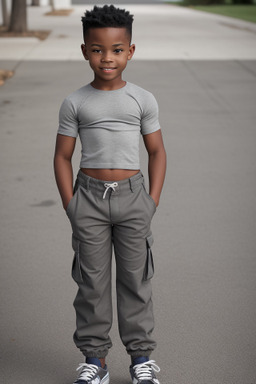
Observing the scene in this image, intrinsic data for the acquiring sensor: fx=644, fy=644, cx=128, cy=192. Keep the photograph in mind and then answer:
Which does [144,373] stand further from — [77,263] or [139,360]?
[77,263]

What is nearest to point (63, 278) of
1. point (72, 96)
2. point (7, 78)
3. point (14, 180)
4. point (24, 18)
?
point (72, 96)

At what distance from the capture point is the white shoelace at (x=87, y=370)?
9.13ft

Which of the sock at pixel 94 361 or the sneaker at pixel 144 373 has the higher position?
the sock at pixel 94 361

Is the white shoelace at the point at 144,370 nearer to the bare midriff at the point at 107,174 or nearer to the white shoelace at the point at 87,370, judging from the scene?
the white shoelace at the point at 87,370

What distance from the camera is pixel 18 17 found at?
22.6m

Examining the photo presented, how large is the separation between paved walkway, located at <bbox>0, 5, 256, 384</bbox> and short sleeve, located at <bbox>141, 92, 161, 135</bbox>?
1.16 metres

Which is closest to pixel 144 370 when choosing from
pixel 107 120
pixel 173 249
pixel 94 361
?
pixel 94 361

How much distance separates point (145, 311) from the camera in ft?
9.27

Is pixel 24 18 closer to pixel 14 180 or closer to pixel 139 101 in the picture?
pixel 14 180

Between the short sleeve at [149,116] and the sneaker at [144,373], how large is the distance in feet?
3.34

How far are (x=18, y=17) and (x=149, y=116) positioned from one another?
831 inches

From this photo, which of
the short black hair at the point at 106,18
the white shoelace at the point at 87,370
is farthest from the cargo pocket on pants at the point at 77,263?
the short black hair at the point at 106,18

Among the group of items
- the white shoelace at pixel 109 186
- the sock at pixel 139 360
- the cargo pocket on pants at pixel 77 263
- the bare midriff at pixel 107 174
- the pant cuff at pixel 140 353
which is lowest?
the sock at pixel 139 360

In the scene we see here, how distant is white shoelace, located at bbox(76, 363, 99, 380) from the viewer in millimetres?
2783
